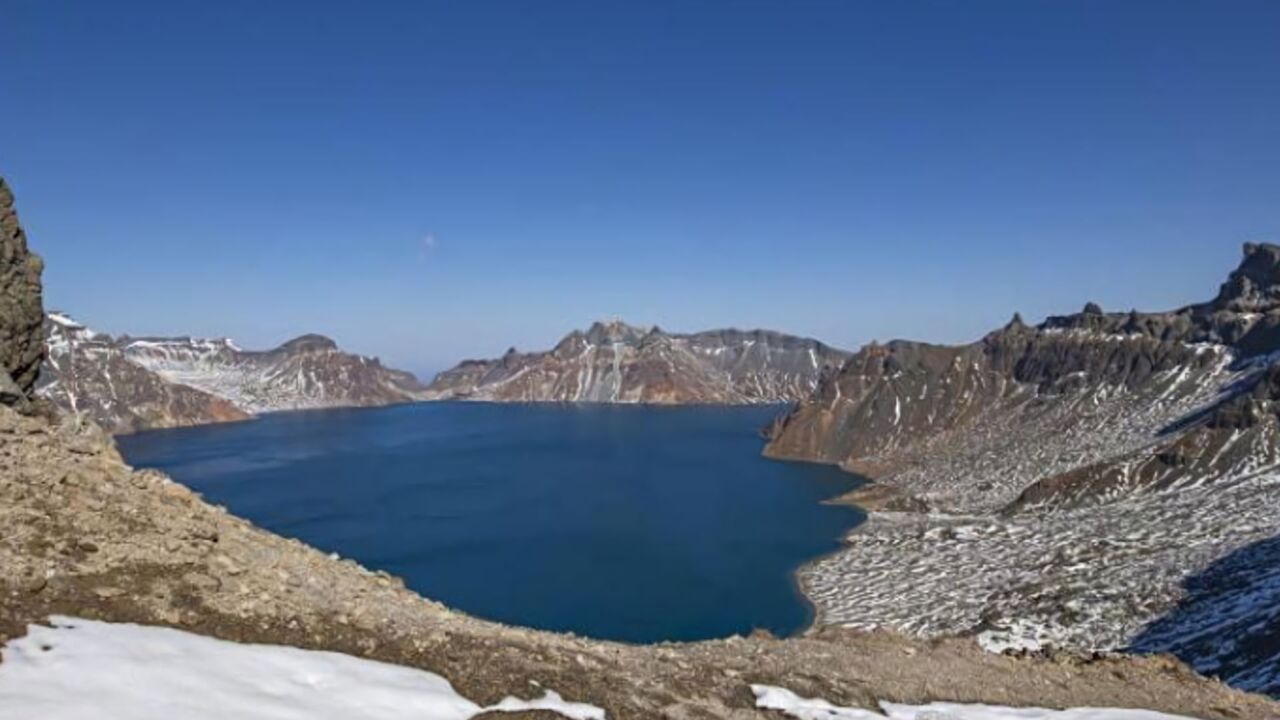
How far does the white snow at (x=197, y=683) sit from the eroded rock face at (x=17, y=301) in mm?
14325

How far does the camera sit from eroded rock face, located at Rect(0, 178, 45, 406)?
23219 mm

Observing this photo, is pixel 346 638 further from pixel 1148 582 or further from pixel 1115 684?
pixel 1148 582

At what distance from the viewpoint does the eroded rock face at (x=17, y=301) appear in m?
23.2

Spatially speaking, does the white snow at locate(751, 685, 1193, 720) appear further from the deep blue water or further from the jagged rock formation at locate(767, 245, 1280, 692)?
the deep blue water

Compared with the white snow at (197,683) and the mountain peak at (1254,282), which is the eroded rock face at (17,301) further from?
the mountain peak at (1254,282)

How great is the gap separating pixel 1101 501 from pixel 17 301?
13146 cm

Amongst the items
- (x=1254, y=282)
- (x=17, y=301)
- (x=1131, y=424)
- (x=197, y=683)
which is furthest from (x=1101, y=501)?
(x=197, y=683)

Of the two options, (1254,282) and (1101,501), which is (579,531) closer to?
(1101,501)

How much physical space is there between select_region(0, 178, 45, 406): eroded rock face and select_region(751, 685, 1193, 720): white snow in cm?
2256

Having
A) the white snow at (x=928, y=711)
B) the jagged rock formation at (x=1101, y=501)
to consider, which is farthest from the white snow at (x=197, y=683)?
the jagged rock formation at (x=1101, y=501)

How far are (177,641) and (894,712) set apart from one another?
49.0 ft

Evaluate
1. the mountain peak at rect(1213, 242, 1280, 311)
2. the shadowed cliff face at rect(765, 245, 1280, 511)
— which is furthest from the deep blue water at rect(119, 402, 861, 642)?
the mountain peak at rect(1213, 242, 1280, 311)

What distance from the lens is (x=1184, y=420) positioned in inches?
5930

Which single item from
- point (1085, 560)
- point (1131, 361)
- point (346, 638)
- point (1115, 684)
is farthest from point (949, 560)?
point (1131, 361)
